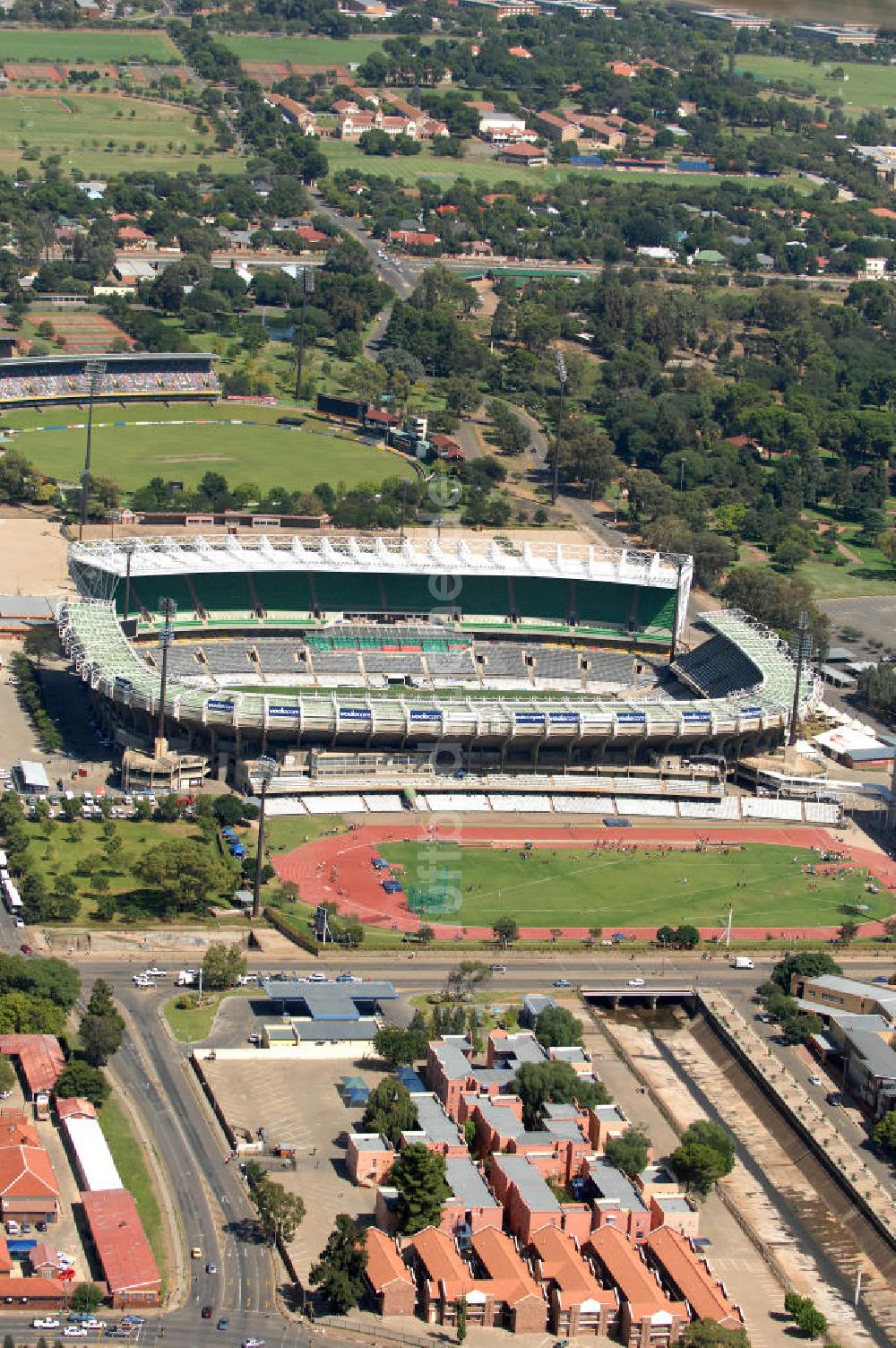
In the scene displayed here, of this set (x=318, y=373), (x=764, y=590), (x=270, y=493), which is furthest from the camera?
(x=318, y=373)

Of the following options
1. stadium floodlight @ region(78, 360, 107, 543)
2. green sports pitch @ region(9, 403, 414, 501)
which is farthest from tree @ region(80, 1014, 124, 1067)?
green sports pitch @ region(9, 403, 414, 501)

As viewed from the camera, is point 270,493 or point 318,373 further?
point 318,373

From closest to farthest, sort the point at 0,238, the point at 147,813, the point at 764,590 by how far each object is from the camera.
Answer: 1. the point at 147,813
2. the point at 764,590
3. the point at 0,238

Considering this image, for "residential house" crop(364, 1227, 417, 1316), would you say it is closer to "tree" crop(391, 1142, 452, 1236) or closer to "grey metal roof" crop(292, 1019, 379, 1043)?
"tree" crop(391, 1142, 452, 1236)

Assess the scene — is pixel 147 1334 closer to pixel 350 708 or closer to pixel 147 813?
pixel 147 813

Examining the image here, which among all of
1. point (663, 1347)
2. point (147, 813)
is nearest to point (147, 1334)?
point (663, 1347)
